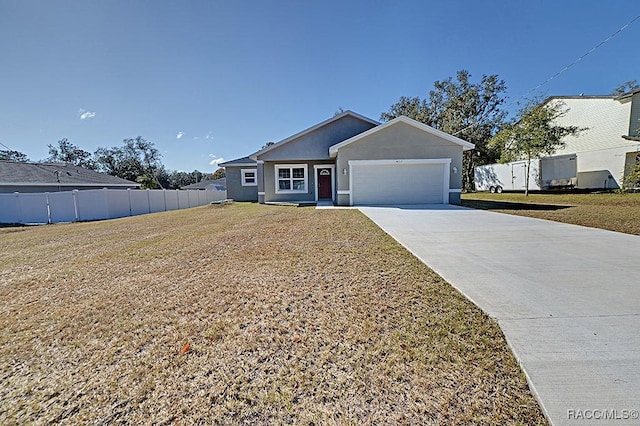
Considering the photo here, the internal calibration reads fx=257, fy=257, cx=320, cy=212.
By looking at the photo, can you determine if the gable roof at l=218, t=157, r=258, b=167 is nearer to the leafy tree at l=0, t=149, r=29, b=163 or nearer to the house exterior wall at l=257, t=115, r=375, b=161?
the house exterior wall at l=257, t=115, r=375, b=161

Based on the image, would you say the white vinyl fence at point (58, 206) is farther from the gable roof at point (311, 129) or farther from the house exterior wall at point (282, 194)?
the gable roof at point (311, 129)

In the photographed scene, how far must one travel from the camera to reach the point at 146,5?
9859mm

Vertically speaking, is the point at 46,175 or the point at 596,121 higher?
the point at 596,121

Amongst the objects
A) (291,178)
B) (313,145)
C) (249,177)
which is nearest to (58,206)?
(249,177)

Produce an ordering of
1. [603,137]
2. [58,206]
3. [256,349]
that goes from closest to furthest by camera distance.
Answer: [256,349], [58,206], [603,137]

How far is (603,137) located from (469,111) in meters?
13.1

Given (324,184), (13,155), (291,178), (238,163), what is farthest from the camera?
Answer: (13,155)

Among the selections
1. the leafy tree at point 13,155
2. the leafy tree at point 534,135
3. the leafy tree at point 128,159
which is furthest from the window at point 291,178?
the leafy tree at point 13,155

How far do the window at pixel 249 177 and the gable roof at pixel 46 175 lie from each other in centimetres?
1560

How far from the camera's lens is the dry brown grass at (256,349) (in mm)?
1780

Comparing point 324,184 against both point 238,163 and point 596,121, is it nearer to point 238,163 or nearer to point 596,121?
point 238,163

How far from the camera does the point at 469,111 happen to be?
30.4 meters

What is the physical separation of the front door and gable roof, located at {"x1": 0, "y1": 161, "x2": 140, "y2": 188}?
71.6 feet

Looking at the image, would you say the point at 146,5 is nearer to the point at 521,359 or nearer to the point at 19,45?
the point at 19,45
